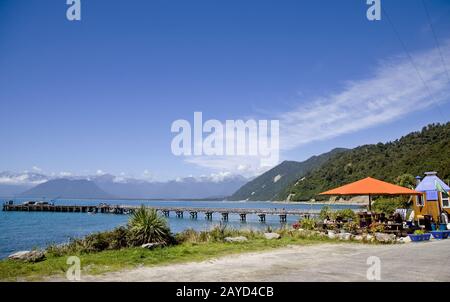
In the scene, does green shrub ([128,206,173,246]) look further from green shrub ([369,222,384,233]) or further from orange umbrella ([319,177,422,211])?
green shrub ([369,222,384,233])

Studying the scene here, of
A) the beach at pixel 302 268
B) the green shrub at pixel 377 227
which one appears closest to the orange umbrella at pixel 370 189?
the green shrub at pixel 377 227

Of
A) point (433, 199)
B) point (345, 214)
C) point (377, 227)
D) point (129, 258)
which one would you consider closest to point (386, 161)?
point (433, 199)

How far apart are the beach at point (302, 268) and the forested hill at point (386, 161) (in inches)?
2914

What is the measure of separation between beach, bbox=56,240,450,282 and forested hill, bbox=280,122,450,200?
74.0 meters

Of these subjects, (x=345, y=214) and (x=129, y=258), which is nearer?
(x=129, y=258)

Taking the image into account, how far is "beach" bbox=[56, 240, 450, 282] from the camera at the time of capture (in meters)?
8.20

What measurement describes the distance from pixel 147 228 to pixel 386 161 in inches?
4834

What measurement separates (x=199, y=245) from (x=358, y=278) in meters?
7.18

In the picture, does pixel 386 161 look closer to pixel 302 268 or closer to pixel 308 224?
pixel 308 224

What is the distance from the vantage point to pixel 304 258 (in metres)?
11.2

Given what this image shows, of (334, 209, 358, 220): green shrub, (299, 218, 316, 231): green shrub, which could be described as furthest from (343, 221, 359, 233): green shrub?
(334, 209, 358, 220): green shrub

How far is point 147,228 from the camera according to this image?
13891 mm

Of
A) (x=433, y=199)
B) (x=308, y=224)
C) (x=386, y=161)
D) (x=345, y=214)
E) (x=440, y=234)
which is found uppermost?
(x=386, y=161)
